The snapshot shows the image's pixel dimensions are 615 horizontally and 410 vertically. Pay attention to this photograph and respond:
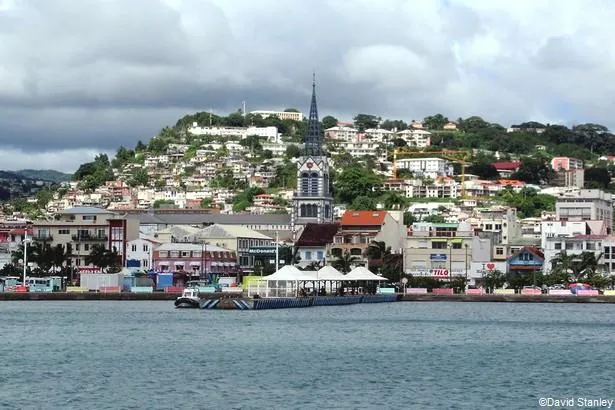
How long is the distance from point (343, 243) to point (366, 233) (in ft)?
7.57

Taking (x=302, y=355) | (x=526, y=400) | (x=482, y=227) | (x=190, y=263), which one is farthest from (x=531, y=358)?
(x=482, y=227)

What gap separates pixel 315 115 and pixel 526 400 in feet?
494

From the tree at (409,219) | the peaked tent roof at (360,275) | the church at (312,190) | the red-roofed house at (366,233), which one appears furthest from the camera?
the church at (312,190)

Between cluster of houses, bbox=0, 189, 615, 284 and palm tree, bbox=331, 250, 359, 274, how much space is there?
66cm

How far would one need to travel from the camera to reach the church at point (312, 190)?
18338 centimetres

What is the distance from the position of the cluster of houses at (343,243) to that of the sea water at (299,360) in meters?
36.5

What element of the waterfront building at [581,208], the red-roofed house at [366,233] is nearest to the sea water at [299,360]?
the red-roofed house at [366,233]

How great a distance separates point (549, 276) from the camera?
4678 inches

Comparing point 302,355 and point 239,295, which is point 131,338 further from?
point 239,295

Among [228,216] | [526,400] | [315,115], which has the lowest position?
[526,400]

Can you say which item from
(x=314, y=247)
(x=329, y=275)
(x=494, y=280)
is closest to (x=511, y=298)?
(x=494, y=280)

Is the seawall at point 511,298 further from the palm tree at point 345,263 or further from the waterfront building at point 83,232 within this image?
the waterfront building at point 83,232

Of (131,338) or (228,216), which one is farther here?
(228,216)

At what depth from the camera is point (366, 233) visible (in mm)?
137000
